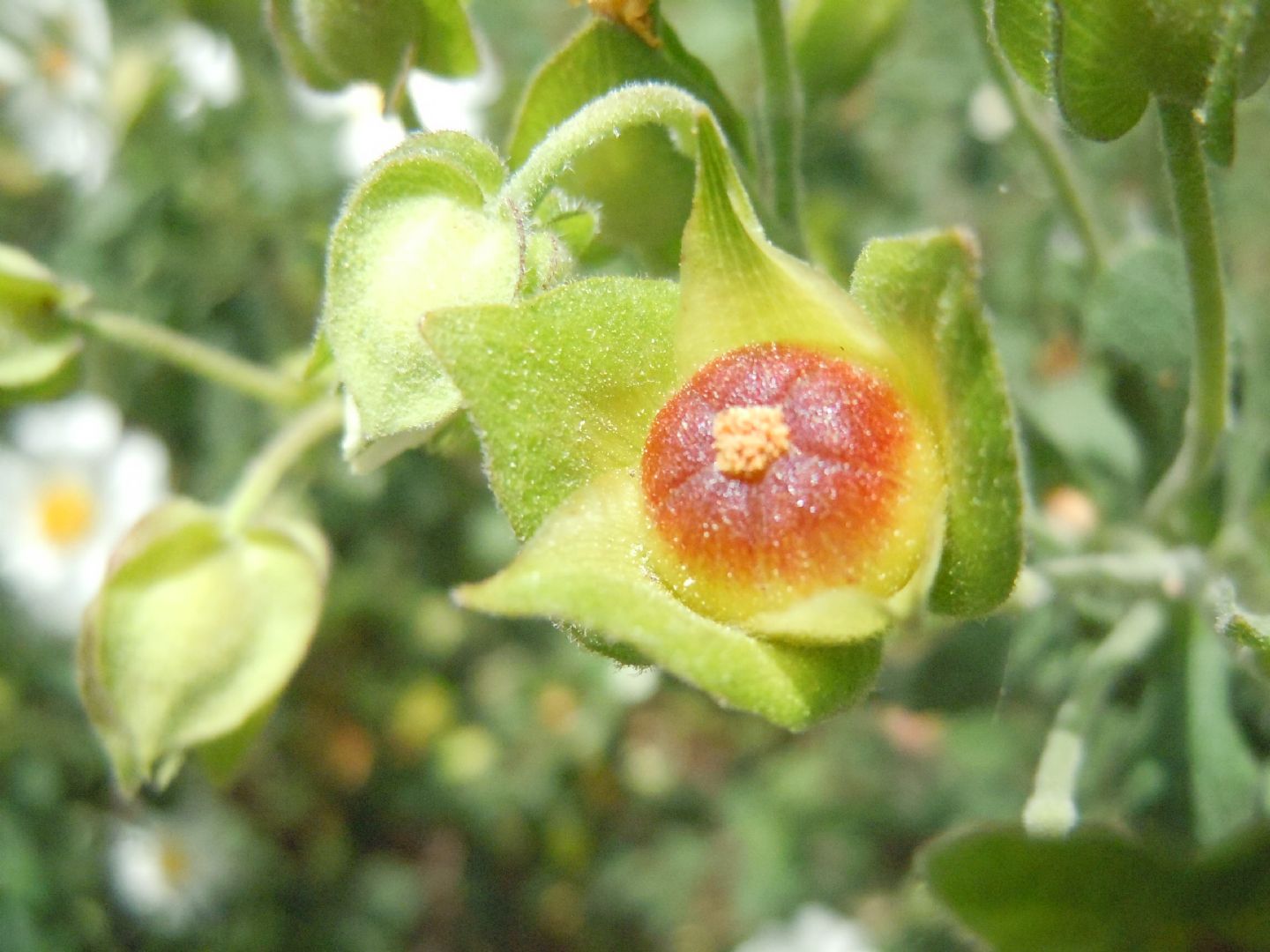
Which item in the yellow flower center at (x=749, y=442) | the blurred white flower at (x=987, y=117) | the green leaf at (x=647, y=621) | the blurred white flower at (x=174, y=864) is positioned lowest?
the blurred white flower at (x=174, y=864)

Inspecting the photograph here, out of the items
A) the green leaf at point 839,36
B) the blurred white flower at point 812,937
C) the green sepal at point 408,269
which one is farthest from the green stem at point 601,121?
the blurred white flower at point 812,937

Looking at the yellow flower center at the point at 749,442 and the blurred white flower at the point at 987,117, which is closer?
the yellow flower center at the point at 749,442

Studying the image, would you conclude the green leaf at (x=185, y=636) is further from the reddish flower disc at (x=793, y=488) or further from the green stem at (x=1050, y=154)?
the green stem at (x=1050, y=154)

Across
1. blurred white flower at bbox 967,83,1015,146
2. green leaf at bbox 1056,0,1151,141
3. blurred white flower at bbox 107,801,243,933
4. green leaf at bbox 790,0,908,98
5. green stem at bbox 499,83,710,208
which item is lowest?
blurred white flower at bbox 107,801,243,933

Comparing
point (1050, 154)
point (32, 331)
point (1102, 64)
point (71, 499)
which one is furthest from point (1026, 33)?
point (71, 499)

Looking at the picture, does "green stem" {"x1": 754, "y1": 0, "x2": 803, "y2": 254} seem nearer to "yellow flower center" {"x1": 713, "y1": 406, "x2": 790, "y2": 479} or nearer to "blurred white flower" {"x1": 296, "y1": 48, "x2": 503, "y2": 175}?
"yellow flower center" {"x1": 713, "y1": 406, "x2": 790, "y2": 479}

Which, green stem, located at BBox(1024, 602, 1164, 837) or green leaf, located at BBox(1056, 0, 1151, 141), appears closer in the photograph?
green leaf, located at BBox(1056, 0, 1151, 141)

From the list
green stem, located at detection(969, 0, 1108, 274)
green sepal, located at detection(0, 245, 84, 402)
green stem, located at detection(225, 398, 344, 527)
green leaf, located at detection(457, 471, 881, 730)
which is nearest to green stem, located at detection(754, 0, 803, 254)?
green stem, located at detection(969, 0, 1108, 274)
